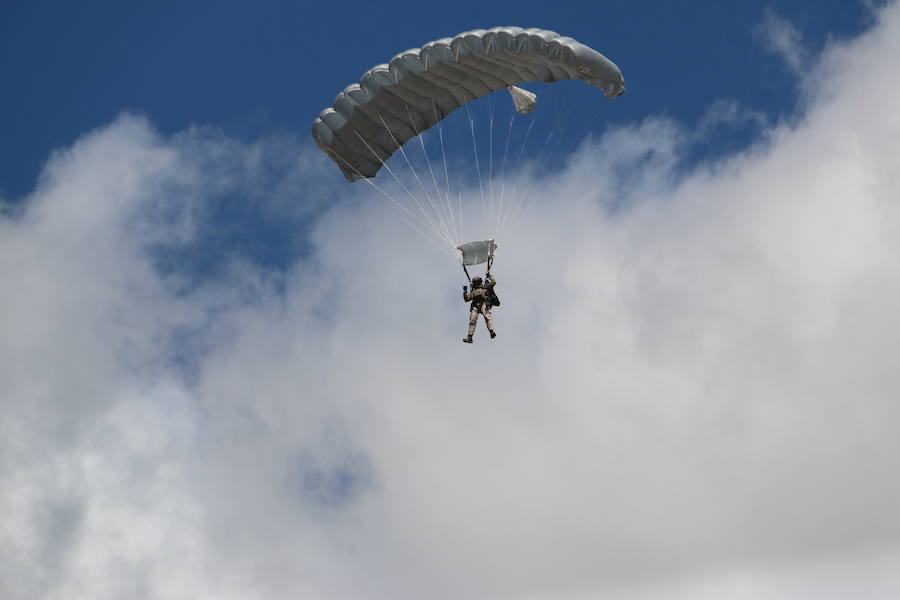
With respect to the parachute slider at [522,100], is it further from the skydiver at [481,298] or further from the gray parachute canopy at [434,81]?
the skydiver at [481,298]

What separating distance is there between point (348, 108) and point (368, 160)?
1.83 m

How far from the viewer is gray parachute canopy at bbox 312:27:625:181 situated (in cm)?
3384

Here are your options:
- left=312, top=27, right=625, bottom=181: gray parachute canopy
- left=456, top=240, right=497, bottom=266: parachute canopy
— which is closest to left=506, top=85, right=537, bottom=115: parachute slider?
left=312, top=27, right=625, bottom=181: gray parachute canopy

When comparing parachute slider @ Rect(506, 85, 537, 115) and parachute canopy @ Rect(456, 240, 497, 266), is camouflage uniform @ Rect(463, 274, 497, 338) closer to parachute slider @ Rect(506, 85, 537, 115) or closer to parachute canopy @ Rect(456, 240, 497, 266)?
parachute canopy @ Rect(456, 240, 497, 266)

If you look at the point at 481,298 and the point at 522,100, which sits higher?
the point at 522,100

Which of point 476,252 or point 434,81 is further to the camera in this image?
point 434,81

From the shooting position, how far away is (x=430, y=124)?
37.5 metres

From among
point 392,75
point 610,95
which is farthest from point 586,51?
point 392,75

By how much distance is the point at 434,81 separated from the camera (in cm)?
3588

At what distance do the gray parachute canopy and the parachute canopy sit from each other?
11.5 feet

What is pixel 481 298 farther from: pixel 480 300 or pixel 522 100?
pixel 522 100

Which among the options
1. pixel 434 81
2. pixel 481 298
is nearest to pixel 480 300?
pixel 481 298

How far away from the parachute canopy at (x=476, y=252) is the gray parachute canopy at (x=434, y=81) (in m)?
3.51

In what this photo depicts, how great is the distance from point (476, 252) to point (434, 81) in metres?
4.01
